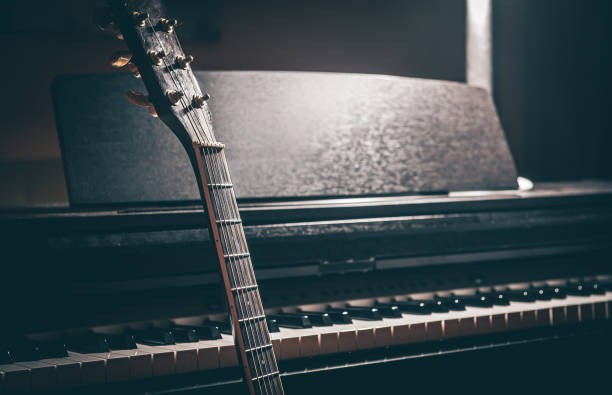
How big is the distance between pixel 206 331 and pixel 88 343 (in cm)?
21

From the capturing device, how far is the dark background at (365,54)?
6.89 ft

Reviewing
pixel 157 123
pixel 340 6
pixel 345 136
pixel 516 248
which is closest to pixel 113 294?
pixel 157 123

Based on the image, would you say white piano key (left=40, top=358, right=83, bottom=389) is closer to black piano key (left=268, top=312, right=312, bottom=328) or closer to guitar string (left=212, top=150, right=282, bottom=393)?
guitar string (left=212, top=150, right=282, bottom=393)

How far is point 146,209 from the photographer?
51.0 inches

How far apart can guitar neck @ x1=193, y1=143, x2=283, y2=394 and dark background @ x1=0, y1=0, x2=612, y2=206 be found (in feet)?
3.73

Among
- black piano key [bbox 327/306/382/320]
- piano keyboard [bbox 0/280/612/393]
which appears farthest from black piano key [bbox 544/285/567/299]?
black piano key [bbox 327/306/382/320]

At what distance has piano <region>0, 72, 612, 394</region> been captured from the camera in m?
1.10

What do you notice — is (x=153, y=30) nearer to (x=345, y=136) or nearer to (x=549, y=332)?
(x=345, y=136)

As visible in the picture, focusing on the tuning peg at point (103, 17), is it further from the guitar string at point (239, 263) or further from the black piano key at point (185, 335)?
the black piano key at point (185, 335)

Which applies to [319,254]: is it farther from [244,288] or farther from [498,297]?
[498,297]

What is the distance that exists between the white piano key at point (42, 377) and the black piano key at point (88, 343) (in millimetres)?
87

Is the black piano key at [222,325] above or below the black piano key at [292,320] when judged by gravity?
above

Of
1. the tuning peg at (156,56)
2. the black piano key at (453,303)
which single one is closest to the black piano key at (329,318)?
the black piano key at (453,303)

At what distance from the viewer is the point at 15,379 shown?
915mm
